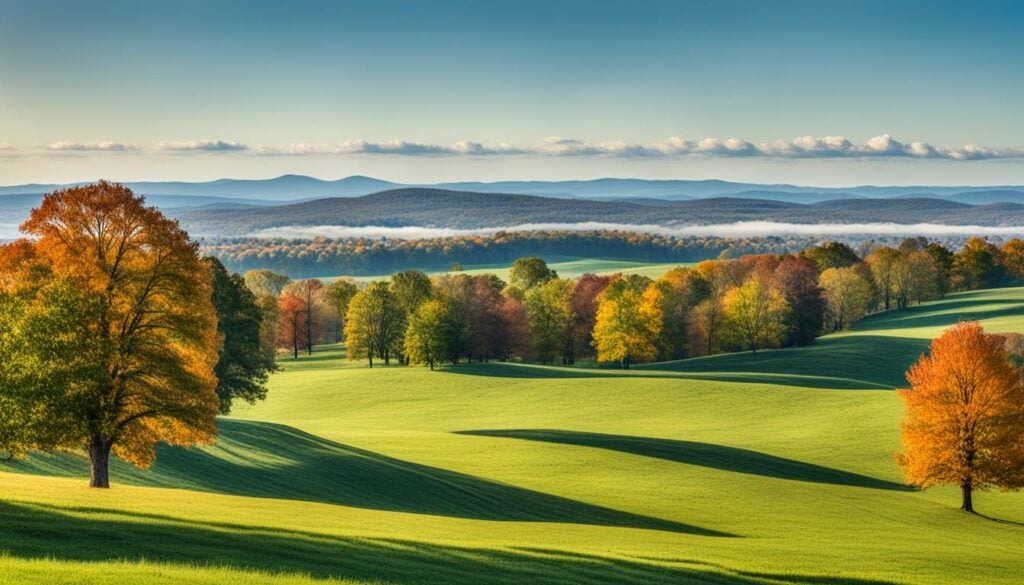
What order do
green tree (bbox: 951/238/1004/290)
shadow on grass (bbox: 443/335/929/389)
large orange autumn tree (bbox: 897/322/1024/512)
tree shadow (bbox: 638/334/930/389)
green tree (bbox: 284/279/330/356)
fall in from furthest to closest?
green tree (bbox: 951/238/1004/290)
green tree (bbox: 284/279/330/356)
tree shadow (bbox: 638/334/930/389)
shadow on grass (bbox: 443/335/929/389)
large orange autumn tree (bbox: 897/322/1024/512)

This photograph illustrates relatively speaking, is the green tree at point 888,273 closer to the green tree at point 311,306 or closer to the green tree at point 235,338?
the green tree at point 311,306

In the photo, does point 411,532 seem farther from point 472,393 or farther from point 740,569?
point 472,393

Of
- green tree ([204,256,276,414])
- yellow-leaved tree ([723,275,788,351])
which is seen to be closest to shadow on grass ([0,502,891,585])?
green tree ([204,256,276,414])

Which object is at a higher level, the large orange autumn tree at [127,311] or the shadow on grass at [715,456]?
the large orange autumn tree at [127,311]

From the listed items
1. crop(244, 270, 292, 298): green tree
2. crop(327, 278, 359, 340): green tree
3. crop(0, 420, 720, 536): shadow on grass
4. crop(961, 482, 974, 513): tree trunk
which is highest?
crop(244, 270, 292, 298): green tree

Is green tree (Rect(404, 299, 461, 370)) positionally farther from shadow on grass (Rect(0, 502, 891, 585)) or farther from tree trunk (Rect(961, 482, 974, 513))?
shadow on grass (Rect(0, 502, 891, 585))

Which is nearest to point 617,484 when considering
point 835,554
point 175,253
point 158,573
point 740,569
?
point 835,554

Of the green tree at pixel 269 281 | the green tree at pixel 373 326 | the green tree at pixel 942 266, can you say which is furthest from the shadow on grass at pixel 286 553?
the green tree at pixel 942 266
